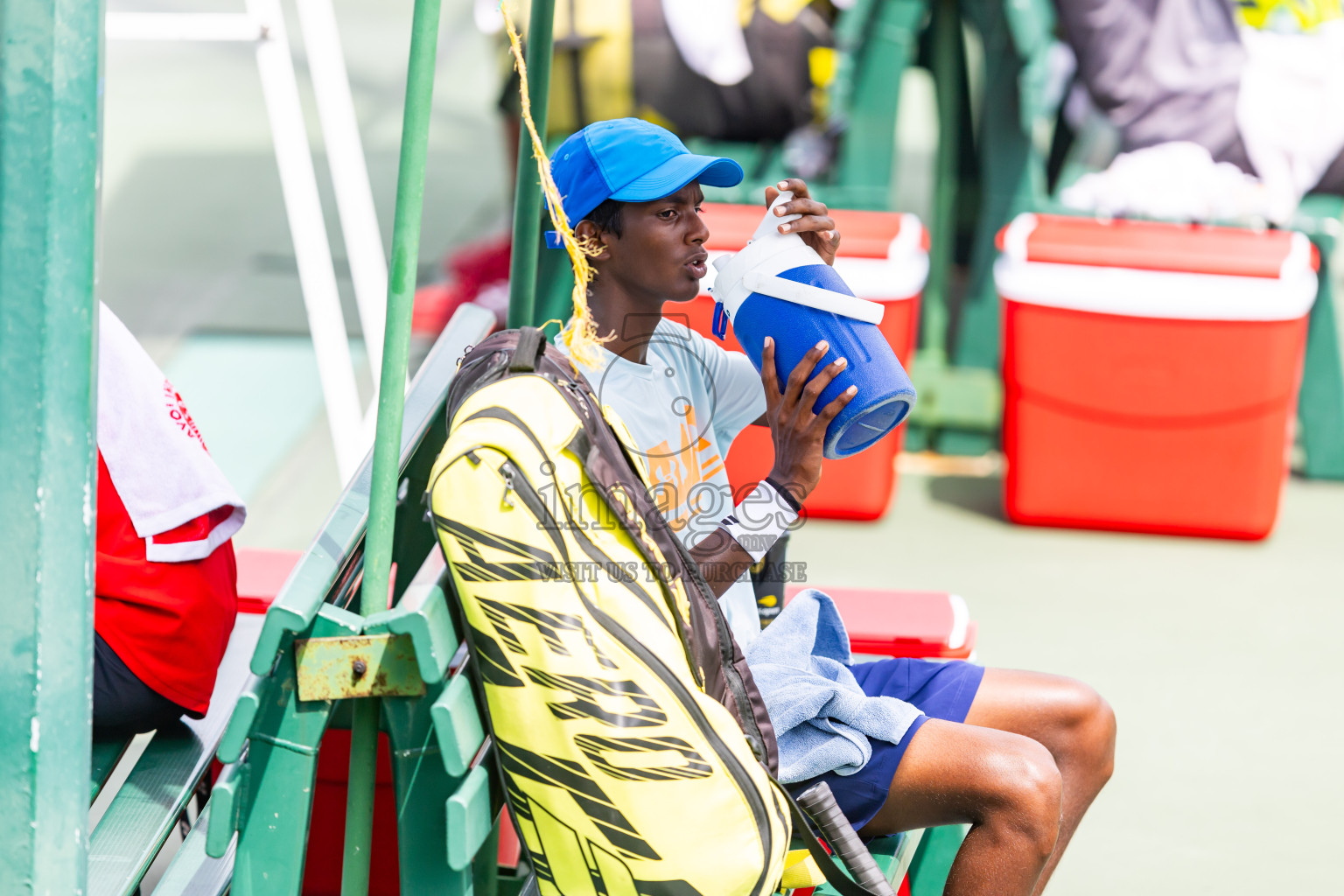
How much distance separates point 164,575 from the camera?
6.21 feet

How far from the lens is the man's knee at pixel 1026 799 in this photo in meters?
1.85

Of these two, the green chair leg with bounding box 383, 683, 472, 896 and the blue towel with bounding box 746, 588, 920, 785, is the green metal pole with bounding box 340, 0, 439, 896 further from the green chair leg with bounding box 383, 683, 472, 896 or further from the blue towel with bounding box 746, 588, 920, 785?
the blue towel with bounding box 746, 588, 920, 785

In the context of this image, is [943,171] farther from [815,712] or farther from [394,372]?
[394,372]

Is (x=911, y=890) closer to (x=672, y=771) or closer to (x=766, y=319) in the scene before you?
(x=672, y=771)

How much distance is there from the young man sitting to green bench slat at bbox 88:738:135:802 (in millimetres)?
832

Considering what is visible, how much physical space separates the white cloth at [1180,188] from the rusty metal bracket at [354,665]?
341 centimetres

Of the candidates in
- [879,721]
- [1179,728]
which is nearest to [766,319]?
[879,721]

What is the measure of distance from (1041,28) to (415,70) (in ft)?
10.9

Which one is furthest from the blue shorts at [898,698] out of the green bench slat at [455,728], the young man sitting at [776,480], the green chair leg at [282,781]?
the green chair leg at [282,781]

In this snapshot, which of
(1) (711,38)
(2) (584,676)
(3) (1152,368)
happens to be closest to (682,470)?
(2) (584,676)

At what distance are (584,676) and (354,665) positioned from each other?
271 mm

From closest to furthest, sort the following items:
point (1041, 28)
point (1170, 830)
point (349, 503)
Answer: point (349, 503), point (1170, 830), point (1041, 28)

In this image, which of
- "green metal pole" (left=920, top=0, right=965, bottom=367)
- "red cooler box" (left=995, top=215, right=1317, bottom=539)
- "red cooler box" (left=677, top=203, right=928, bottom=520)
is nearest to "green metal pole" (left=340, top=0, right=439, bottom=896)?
"red cooler box" (left=677, top=203, right=928, bottom=520)

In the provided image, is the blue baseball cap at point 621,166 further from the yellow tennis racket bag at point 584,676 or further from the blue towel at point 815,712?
the blue towel at point 815,712
